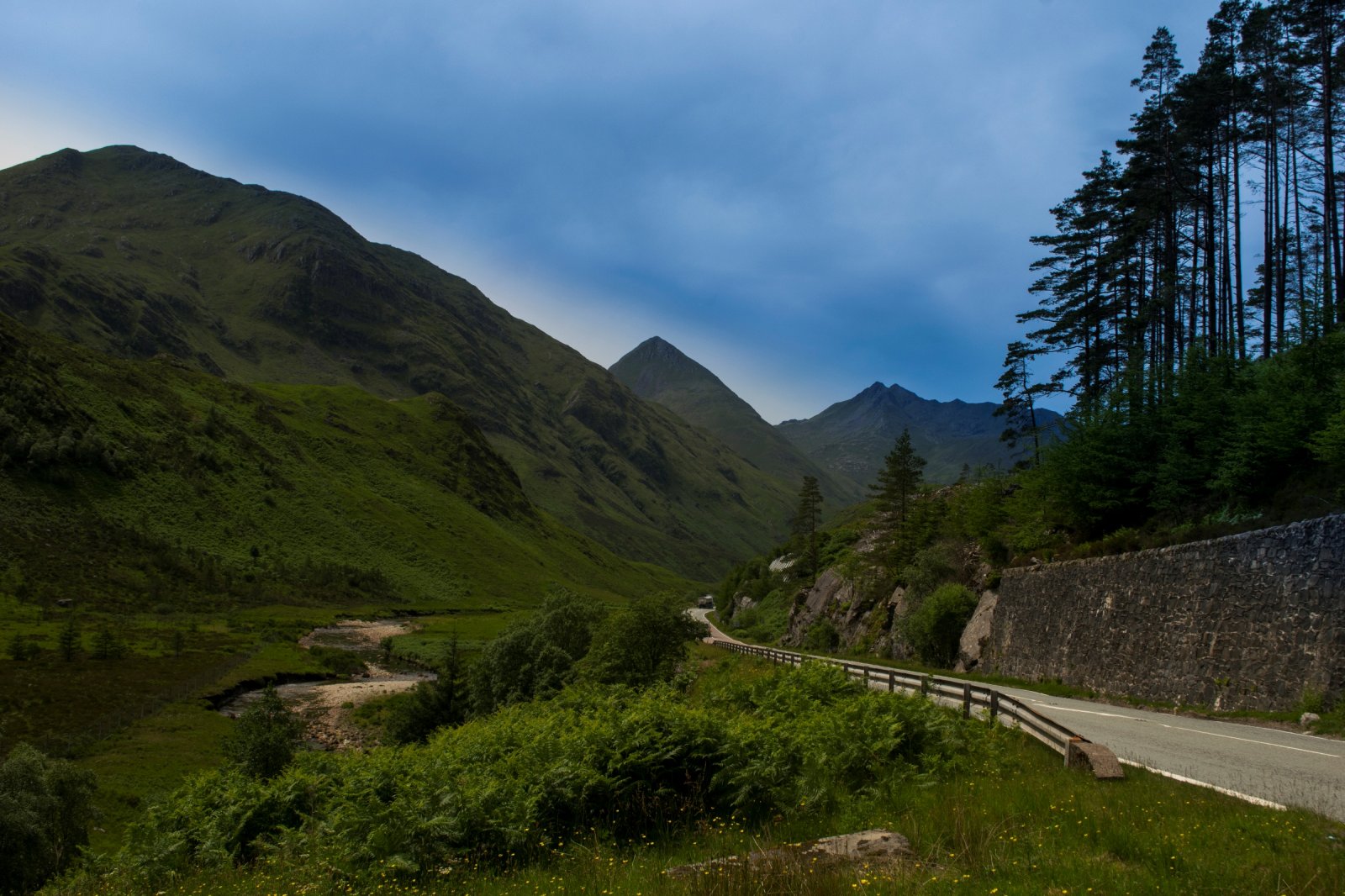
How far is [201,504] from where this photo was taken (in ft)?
401

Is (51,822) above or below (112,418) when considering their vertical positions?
below

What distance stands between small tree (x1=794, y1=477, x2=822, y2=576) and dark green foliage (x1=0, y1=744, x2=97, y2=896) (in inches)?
2729

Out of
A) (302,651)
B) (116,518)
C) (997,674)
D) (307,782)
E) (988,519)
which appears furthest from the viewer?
(116,518)

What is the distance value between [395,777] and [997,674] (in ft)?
99.2

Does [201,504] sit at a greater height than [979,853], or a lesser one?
greater

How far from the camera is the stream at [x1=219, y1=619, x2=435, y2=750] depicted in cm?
4916

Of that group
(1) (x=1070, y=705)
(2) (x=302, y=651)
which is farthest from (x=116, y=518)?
(1) (x=1070, y=705)

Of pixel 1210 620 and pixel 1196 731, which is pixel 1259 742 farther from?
pixel 1210 620

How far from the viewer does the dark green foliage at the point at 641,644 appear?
38500 millimetres

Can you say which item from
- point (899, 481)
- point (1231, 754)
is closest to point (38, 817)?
point (1231, 754)

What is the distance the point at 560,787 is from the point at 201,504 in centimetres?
13663

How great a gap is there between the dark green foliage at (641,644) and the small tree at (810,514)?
47.0m

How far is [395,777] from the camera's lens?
495 inches

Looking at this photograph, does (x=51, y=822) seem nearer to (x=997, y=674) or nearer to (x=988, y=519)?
(x=997, y=674)
